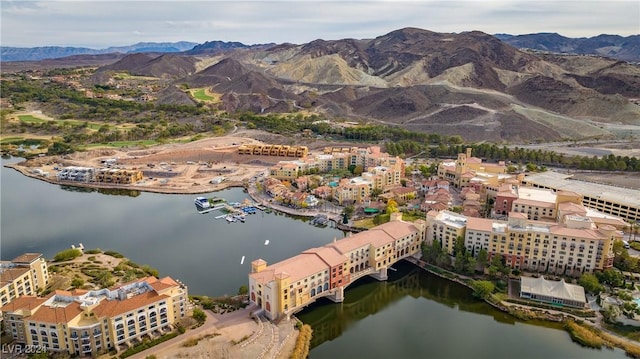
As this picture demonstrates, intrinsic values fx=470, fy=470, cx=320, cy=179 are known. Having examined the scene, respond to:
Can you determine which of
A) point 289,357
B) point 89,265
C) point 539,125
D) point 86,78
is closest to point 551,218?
point 289,357

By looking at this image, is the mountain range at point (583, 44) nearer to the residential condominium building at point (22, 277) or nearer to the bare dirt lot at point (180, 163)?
the bare dirt lot at point (180, 163)

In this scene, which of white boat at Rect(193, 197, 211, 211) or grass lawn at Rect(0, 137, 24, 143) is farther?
grass lawn at Rect(0, 137, 24, 143)

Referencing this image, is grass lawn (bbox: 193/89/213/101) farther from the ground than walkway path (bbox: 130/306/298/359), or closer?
farther from the ground

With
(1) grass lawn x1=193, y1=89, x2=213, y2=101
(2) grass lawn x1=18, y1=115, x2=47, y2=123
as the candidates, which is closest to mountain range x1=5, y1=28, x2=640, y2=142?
(1) grass lawn x1=193, y1=89, x2=213, y2=101

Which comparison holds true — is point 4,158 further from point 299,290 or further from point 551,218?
point 551,218

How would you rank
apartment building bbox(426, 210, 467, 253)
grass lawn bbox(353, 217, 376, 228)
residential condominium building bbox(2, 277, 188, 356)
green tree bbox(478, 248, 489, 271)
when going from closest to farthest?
residential condominium building bbox(2, 277, 188, 356) → green tree bbox(478, 248, 489, 271) → apartment building bbox(426, 210, 467, 253) → grass lawn bbox(353, 217, 376, 228)

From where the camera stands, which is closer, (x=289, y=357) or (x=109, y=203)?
(x=289, y=357)

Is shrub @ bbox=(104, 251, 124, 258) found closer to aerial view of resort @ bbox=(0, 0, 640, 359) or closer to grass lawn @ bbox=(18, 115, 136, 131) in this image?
aerial view of resort @ bbox=(0, 0, 640, 359)
